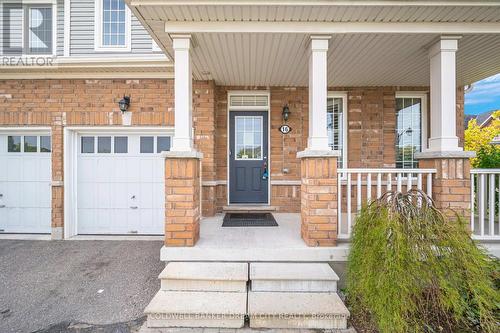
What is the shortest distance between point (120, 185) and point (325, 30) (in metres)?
4.21

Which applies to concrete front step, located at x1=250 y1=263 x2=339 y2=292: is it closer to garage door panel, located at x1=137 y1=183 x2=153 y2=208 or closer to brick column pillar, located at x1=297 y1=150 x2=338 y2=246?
brick column pillar, located at x1=297 y1=150 x2=338 y2=246

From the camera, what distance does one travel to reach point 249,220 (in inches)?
167

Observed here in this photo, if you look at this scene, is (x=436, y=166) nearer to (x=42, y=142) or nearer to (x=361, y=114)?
(x=361, y=114)

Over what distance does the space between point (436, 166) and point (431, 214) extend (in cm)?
100

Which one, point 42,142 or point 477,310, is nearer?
point 477,310

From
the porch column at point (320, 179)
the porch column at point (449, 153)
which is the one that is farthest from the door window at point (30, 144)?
the porch column at point (449, 153)

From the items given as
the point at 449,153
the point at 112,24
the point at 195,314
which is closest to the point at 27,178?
the point at 112,24

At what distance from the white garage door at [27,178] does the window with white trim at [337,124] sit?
5303 millimetres

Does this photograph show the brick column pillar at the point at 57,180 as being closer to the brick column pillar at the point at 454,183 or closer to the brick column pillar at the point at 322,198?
the brick column pillar at the point at 322,198

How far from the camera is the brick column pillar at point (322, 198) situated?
290 centimetres

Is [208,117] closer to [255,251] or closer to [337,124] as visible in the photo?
[337,124]

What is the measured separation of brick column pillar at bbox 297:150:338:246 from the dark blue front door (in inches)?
84.7

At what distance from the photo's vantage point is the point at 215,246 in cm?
297

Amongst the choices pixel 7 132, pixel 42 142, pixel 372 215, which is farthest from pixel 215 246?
pixel 7 132
